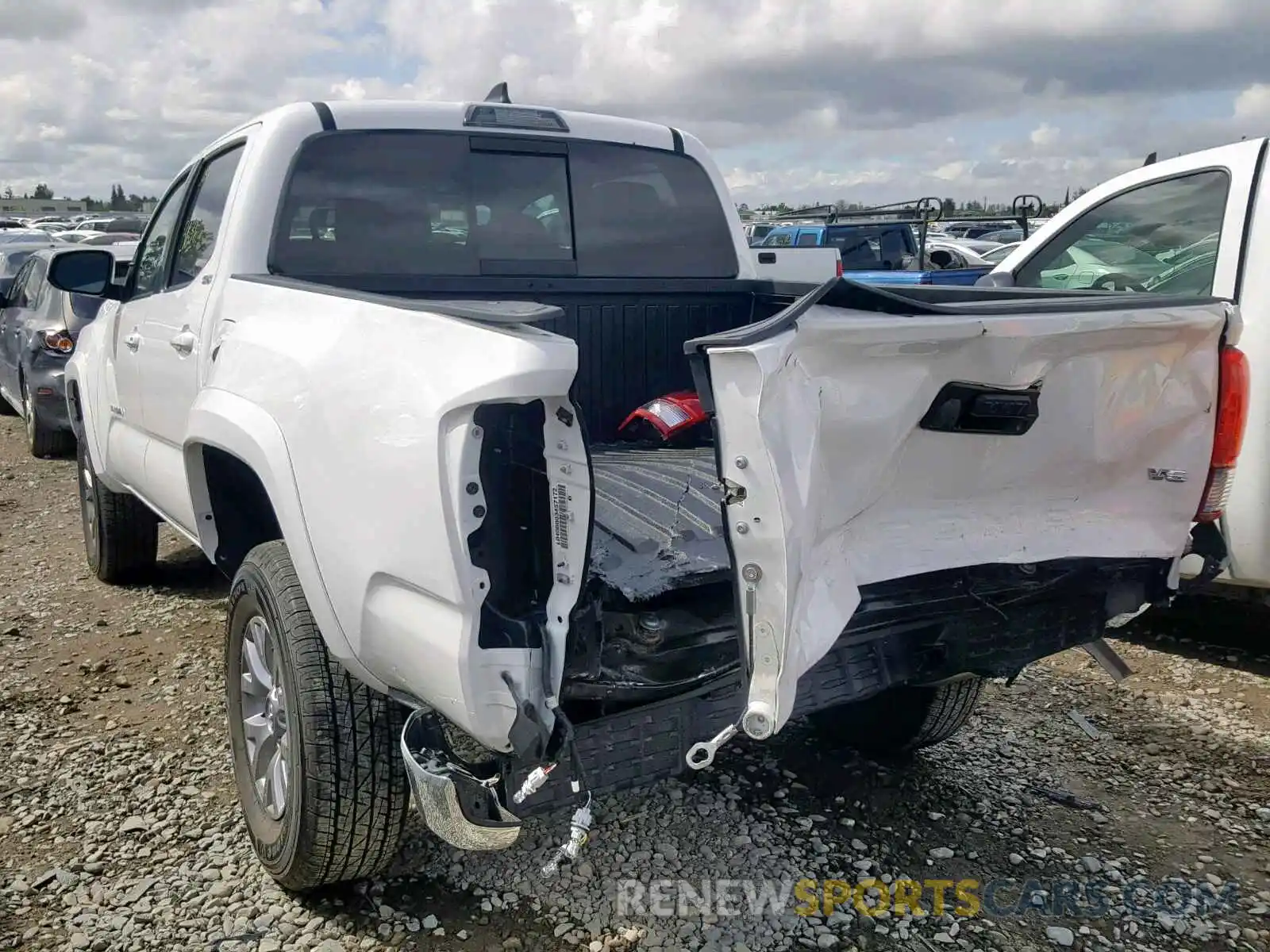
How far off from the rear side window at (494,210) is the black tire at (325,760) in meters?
1.25

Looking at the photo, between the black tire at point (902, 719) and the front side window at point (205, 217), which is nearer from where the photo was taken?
→ the black tire at point (902, 719)

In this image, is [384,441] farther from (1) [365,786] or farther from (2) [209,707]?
(2) [209,707]

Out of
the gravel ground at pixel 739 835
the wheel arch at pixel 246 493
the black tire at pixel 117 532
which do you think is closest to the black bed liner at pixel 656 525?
the wheel arch at pixel 246 493

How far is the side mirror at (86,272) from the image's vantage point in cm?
438

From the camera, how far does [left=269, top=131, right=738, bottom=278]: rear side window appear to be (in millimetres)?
3471

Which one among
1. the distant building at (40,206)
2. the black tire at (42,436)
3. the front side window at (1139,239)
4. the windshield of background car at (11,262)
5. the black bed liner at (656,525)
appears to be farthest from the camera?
the distant building at (40,206)

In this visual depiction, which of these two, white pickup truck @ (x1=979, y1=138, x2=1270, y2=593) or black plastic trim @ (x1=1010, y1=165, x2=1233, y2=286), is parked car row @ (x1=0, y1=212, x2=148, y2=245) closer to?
black plastic trim @ (x1=1010, y1=165, x2=1233, y2=286)

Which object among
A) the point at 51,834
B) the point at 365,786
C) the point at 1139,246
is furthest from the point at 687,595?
the point at 1139,246

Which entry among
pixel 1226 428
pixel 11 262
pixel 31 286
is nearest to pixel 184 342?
pixel 1226 428

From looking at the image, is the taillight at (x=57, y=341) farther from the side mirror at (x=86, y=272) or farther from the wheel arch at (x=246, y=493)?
the wheel arch at (x=246, y=493)

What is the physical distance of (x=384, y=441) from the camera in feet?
7.02

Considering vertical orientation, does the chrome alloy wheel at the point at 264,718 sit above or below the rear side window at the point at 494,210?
below

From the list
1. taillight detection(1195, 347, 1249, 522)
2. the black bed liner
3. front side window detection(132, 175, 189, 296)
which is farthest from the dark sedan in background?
taillight detection(1195, 347, 1249, 522)

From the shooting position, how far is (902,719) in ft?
11.7
